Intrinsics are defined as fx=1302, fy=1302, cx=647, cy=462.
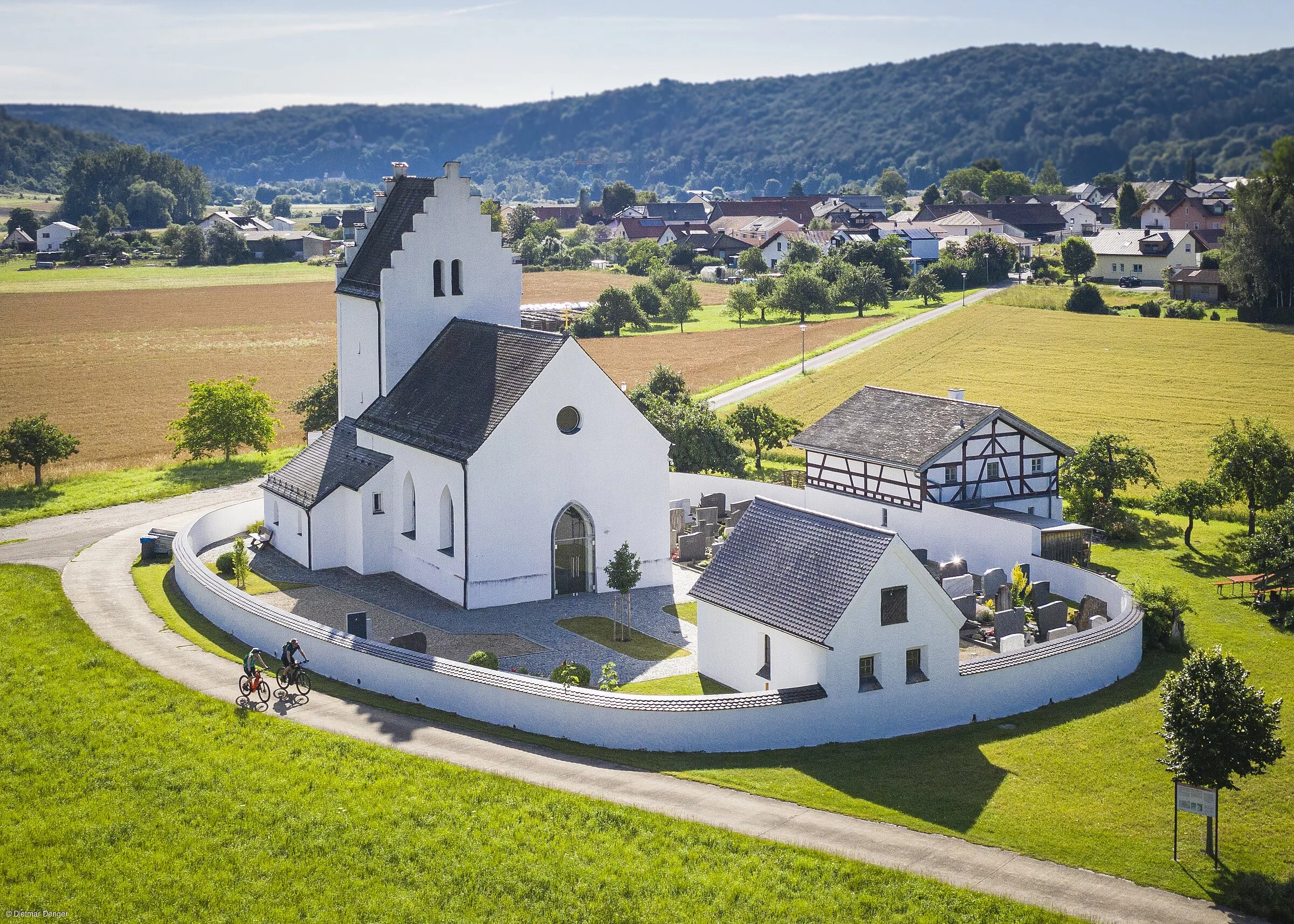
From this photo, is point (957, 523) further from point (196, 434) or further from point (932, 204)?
point (932, 204)

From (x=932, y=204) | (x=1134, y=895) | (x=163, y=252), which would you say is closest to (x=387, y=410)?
(x=1134, y=895)

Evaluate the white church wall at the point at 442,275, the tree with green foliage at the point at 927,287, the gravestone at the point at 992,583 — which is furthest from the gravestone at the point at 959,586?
the tree with green foliage at the point at 927,287

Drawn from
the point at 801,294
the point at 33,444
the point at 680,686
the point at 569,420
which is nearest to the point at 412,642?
the point at 680,686

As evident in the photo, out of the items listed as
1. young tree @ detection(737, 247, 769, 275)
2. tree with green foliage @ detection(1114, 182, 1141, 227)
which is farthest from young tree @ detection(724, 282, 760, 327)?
tree with green foliage @ detection(1114, 182, 1141, 227)

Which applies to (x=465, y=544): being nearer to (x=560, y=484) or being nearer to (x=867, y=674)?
(x=560, y=484)

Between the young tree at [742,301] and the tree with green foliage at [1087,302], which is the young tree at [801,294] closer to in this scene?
the young tree at [742,301]

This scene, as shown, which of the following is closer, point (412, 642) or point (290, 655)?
point (290, 655)
